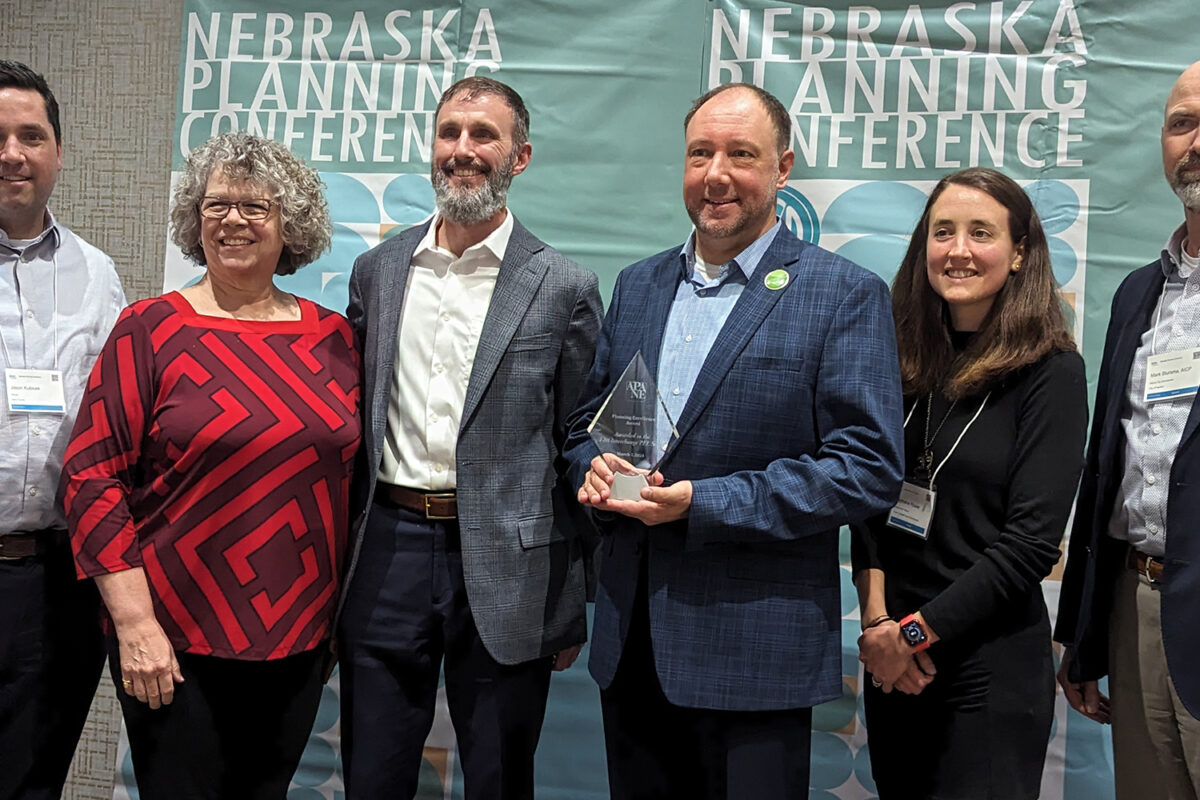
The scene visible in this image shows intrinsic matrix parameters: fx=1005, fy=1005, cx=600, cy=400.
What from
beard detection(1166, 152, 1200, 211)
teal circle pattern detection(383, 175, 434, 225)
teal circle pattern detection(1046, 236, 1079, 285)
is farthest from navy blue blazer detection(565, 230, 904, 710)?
teal circle pattern detection(383, 175, 434, 225)

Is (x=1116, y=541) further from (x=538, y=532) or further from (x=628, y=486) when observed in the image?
(x=538, y=532)

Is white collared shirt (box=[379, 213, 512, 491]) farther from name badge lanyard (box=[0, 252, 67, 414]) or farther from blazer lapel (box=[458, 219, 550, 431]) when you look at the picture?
name badge lanyard (box=[0, 252, 67, 414])

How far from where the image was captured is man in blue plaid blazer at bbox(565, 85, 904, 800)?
1.88 meters

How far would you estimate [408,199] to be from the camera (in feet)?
11.0

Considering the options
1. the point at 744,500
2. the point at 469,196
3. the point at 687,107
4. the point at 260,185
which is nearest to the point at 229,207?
the point at 260,185

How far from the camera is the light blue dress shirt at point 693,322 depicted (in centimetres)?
201

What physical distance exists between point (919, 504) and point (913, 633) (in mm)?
273

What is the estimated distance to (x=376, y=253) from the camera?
2498mm

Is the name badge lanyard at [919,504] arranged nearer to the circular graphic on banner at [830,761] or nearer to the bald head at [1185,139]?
the bald head at [1185,139]

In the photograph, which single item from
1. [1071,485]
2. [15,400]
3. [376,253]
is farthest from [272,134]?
[1071,485]

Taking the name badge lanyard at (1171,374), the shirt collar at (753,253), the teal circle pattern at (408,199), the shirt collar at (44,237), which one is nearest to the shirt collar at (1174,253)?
the name badge lanyard at (1171,374)

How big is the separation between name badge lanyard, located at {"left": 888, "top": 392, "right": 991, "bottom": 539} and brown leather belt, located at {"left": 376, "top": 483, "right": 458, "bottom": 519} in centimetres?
98

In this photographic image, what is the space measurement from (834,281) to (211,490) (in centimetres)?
134

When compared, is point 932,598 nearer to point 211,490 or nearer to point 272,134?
point 211,490
